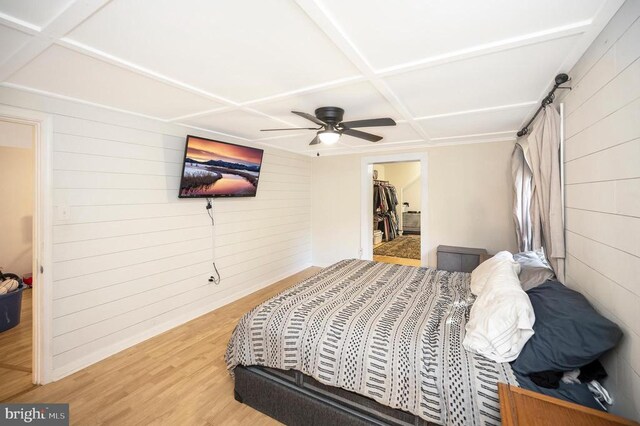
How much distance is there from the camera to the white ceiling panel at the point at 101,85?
5.27ft

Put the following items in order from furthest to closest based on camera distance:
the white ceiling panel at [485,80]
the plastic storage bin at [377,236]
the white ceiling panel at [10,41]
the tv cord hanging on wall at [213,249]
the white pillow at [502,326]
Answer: the plastic storage bin at [377,236] → the tv cord hanging on wall at [213,249] → the white ceiling panel at [485,80] → the white pillow at [502,326] → the white ceiling panel at [10,41]

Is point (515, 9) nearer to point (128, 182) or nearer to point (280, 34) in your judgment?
point (280, 34)

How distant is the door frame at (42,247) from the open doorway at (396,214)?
4.43m

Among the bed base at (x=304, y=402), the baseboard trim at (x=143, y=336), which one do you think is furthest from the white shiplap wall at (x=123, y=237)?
the bed base at (x=304, y=402)

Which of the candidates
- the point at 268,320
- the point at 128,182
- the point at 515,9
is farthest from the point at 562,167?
the point at 128,182

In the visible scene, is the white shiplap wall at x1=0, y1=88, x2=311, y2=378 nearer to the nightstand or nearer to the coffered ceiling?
the coffered ceiling

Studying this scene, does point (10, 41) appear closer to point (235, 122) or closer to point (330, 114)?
point (235, 122)

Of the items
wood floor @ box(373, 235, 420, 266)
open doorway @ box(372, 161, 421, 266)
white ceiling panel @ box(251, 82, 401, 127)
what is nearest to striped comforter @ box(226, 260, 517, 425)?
white ceiling panel @ box(251, 82, 401, 127)

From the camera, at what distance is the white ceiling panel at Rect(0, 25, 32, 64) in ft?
4.26

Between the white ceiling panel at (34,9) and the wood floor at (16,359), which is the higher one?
the white ceiling panel at (34,9)

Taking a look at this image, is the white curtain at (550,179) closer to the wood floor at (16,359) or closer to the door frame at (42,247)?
the door frame at (42,247)

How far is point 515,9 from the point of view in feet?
3.77

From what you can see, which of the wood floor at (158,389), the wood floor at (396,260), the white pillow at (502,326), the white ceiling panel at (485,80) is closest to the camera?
the white pillow at (502,326)

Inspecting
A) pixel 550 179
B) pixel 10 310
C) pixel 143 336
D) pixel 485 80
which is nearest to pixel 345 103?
pixel 485 80
